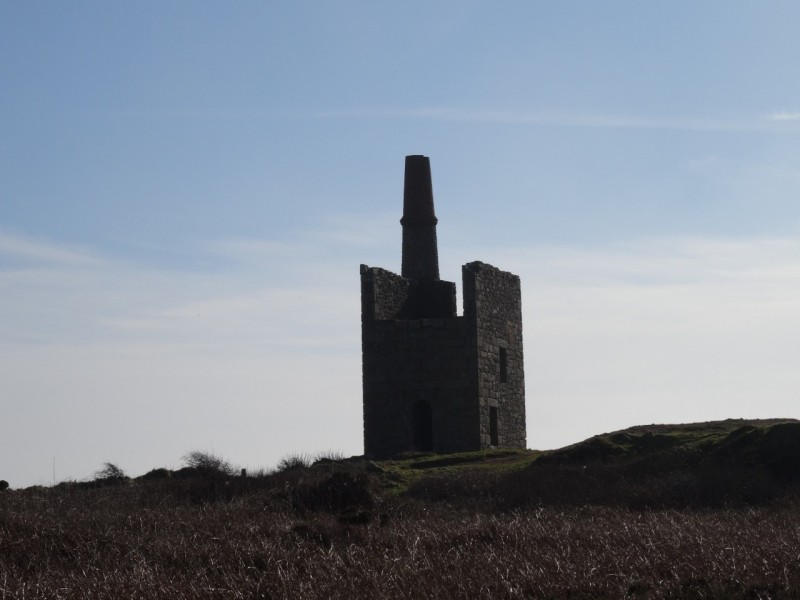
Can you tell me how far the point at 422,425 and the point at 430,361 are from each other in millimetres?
1580

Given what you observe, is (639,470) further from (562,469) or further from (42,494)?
(42,494)

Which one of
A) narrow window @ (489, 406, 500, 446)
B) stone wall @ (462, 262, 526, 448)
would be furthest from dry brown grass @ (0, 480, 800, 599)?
narrow window @ (489, 406, 500, 446)

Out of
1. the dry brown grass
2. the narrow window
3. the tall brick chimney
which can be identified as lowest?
Answer: the dry brown grass

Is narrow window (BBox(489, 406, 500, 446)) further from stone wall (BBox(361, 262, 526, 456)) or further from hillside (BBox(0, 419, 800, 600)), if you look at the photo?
hillside (BBox(0, 419, 800, 600))

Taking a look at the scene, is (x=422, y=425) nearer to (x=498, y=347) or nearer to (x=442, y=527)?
(x=498, y=347)

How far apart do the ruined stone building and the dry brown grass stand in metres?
9.64

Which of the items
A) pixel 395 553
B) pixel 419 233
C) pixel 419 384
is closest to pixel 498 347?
pixel 419 384

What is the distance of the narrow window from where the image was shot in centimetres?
2928

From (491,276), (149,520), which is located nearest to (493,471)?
(491,276)

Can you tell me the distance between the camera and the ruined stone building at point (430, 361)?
93.4 ft

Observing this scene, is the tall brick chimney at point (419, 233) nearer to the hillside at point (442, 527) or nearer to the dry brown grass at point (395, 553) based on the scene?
the hillside at point (442, 527)

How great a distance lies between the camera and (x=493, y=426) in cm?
2942


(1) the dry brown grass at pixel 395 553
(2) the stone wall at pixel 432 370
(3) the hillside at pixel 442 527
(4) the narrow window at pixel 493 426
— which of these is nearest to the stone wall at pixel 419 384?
(2) the stone wall at pixel 432 370

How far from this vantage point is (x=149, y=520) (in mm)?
16438
